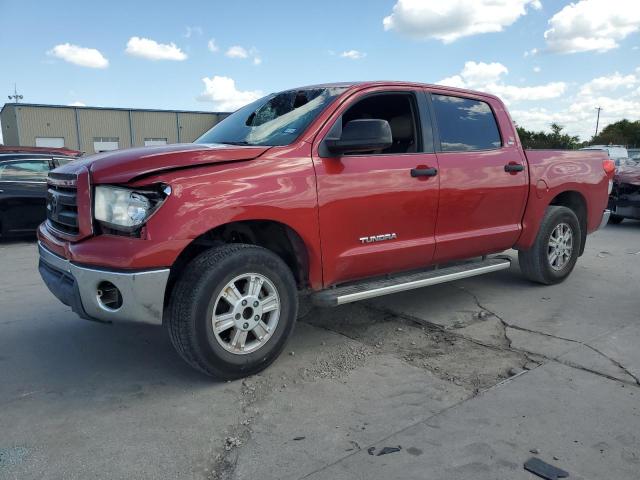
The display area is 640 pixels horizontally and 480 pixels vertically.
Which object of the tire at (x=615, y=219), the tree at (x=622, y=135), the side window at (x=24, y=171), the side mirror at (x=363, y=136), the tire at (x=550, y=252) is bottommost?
the tire at (x=615, y=219)

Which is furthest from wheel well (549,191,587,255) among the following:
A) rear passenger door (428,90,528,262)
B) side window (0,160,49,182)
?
side window (0,160,49,182)

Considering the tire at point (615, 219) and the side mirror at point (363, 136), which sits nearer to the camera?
the side mirror at point (363, 136)

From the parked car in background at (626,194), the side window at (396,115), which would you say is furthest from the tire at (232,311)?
the parked car in background at (626,194)

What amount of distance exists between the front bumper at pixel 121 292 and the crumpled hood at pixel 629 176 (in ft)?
30.6

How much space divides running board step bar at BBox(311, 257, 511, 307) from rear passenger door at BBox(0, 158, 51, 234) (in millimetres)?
7138

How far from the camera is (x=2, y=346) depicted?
13.0 feet

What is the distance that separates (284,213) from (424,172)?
1279 mm

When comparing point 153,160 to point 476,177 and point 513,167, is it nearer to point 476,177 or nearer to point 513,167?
point 476,177

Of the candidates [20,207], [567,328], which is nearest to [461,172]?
[567,328]

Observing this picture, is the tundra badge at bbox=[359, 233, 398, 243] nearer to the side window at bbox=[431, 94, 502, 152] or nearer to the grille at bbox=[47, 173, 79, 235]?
the side window at bbox=[431, 94, 502, 152]

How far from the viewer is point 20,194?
29.2ft

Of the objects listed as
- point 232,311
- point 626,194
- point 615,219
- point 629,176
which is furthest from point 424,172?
point 615,219

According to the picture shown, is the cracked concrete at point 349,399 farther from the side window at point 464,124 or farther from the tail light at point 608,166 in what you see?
the tail light at point 608,166

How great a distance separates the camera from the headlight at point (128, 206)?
2.95 meters
